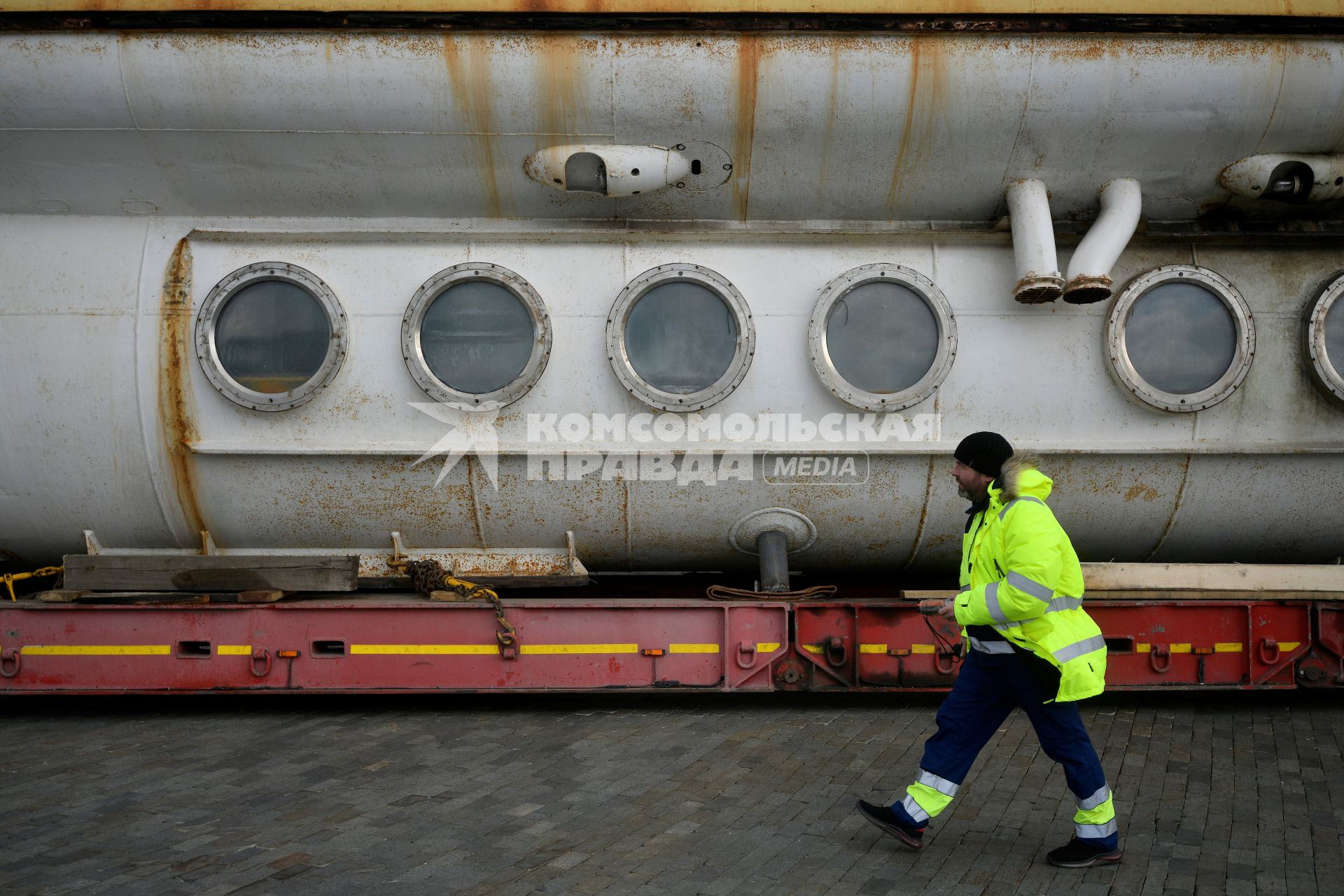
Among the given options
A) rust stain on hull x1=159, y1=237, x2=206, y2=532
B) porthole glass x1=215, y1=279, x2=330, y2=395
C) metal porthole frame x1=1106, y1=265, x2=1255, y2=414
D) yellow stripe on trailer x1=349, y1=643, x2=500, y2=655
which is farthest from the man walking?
rust stain on hull x1=159, y1=237, x2=206, y2=532

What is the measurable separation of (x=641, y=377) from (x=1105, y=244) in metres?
2.81

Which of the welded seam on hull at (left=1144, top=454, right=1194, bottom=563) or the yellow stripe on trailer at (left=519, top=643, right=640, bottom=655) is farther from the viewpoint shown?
the welded seam on hull at (left=1144, top=454, right=1194, bottom=563)

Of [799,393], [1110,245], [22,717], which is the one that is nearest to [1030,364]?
[1110,245]

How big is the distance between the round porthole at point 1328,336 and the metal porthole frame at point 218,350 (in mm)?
5818

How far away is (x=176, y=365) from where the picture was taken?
5.96 meters

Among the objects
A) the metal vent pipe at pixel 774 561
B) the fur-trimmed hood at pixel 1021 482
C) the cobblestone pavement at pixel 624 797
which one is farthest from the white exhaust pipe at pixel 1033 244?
the cobblestone pavement at pixel 624 797

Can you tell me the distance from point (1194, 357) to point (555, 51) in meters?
4.20

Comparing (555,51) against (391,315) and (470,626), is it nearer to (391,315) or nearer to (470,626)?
(391,315)

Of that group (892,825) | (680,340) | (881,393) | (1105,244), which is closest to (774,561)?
(881,393)

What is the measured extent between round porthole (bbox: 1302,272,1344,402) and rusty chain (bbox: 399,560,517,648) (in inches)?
200

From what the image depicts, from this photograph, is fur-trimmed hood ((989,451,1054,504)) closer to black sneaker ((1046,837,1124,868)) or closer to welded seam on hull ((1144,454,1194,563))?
black sneaker ((1046,837,1124,868))

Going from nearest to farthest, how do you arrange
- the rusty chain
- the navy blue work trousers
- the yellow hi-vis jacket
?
1. the yellow hi-vis jacket
2. the navy blue work trousers
3. the rusty chain

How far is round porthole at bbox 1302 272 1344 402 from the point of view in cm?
596

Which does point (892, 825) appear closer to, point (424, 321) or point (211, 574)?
point (424, 321)
